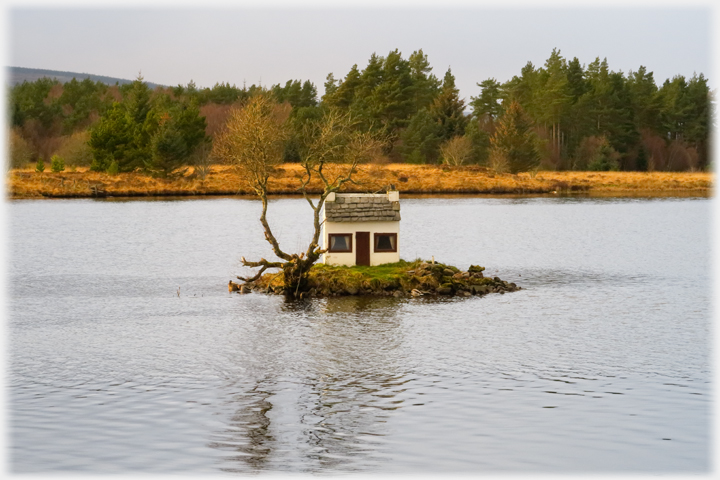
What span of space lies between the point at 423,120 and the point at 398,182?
15968 mm

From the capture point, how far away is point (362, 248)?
146ft

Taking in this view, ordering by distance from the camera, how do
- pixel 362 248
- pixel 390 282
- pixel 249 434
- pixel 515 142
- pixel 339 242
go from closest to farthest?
pixel 249 434 < pixel 390 282 < pixel 339 242 < pixel 362 248 < pixel 515 142

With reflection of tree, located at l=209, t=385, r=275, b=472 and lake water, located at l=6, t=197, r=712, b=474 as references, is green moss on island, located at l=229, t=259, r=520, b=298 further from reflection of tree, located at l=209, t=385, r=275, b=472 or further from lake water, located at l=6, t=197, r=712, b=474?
reflection of tree, located at l=209, t=385, r=275, b=472

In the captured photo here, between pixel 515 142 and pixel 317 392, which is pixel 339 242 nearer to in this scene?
pixel 317 392

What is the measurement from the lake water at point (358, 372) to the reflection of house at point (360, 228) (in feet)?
11.6

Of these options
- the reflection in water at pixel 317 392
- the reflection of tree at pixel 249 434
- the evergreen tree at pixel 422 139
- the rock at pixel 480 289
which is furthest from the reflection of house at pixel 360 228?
the evergreen tree at pixel 422 139

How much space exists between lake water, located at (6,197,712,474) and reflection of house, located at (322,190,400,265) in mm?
3534

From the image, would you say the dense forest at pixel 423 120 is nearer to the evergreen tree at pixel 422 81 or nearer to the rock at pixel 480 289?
the evergreen tree at pixel 422 81

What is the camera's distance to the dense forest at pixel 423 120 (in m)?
117

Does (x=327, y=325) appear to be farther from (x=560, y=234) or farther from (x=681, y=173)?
(x=681, y=173)

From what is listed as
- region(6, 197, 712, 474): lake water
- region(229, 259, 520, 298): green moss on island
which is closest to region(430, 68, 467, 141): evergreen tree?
region(6, 197, 712, 474): lake water

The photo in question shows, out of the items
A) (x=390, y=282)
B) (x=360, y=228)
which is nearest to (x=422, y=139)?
(x=360, y=228)

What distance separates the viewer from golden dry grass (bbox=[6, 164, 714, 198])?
11519 centimetres

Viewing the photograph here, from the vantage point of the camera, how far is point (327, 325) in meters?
36.5
